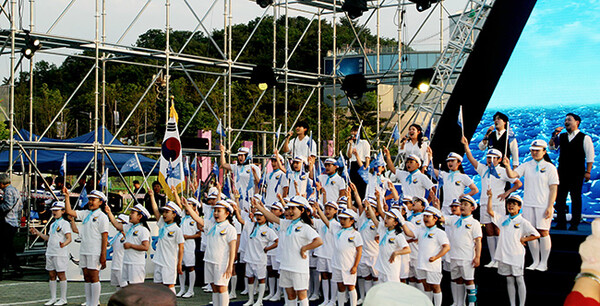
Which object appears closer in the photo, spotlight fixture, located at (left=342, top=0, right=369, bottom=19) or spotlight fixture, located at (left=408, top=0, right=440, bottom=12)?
spotlight fixture, located at (left=408, top=0, right=440, bottom=12)

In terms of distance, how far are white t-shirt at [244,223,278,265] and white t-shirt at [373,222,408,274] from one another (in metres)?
2.21

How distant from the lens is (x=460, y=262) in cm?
1100

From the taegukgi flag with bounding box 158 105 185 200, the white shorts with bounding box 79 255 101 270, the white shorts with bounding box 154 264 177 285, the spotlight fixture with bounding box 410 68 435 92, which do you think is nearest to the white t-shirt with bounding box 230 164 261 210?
the taegukgi flag with bounding box 158 105 185 200

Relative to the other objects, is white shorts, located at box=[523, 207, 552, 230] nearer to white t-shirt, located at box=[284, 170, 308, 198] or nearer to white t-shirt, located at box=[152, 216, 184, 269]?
white t-shirt, located at box=[284, 170, 308, 198]

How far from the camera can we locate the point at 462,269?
1102 centimetres

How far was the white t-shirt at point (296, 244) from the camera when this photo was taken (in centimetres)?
1024

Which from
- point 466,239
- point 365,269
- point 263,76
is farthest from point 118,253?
point 263,76

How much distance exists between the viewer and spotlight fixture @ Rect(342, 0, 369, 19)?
18562mm

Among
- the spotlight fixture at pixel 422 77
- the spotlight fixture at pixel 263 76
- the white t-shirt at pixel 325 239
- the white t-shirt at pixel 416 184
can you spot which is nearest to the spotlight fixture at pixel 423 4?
the spotlight fixture at pixel 422 77

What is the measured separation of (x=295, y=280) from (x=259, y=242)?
2.68m

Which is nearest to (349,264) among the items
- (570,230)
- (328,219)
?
(328,219)

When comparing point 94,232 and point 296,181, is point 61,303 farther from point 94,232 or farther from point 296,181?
point 296,181

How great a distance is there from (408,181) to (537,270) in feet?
8.30

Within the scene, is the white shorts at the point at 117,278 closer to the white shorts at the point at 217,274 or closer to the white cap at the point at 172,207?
the white cap at the point at 172,207
